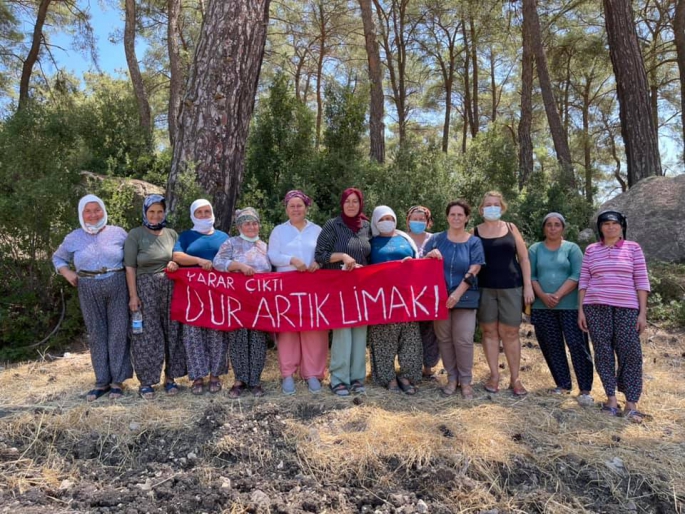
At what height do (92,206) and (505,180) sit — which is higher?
(505,180)

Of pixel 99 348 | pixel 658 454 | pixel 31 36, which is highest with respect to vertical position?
pixel 31 36

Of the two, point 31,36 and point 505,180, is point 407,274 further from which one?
point 31,36

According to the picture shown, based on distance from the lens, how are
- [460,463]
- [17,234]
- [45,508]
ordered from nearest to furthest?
1. [45,508]
2. [460,463]
3. [17,234]

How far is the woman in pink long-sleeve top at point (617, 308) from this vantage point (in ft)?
12.8

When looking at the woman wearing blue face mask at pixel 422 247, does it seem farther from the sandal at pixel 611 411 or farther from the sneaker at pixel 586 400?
the sandal at pixel 611 411

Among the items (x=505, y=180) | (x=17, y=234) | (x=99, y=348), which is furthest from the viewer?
(x=505, y=180)

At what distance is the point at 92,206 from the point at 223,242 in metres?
1.14

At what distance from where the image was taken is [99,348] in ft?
14.1

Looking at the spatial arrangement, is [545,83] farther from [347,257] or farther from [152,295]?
[152,295]

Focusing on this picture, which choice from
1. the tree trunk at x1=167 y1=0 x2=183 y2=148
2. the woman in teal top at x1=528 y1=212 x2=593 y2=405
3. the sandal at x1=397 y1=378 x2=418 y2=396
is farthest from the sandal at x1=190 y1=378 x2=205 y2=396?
the tree trunk at x1=167 y1=0 x2=183 y2=148

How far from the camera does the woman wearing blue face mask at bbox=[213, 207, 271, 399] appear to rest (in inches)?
170

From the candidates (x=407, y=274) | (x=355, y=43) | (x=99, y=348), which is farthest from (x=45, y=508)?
(x=355, y=43)

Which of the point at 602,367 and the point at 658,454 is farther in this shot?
the point at 602,367

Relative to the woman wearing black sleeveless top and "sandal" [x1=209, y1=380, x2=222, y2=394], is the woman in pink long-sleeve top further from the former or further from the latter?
"sandal" [x1=209, y1=380, x2=222, y2=394]
